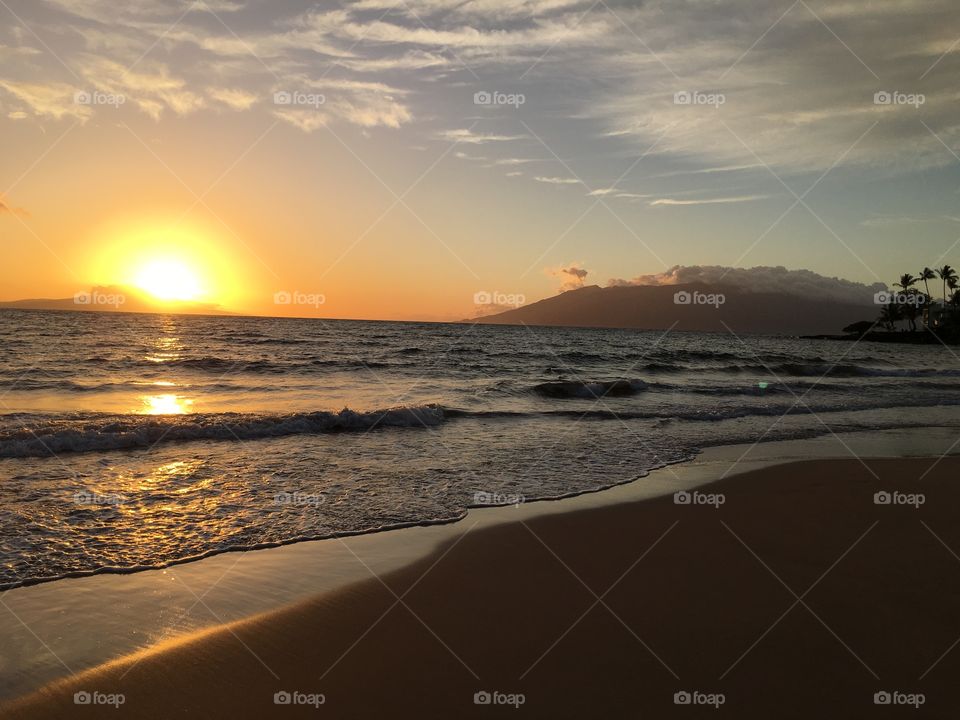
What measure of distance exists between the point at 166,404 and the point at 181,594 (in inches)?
630

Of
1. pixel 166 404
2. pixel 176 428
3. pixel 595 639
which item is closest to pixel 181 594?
pixel 595 639

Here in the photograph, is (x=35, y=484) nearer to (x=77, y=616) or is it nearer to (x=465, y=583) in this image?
(x=77, y=616)

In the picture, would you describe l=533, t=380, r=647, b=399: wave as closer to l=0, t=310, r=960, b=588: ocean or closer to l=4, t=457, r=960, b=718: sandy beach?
l=0, t=310, r=960, b=588: ocean

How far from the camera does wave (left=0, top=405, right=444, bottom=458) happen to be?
12828 mm

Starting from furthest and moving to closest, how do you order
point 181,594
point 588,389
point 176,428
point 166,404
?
point 588,389 < point 166,404 < point 176,428 < point 181,594

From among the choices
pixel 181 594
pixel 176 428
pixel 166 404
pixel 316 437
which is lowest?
pixel 181 594

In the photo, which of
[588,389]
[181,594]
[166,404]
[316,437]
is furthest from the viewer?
[588,389]

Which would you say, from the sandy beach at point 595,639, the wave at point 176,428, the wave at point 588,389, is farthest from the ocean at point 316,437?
the sandy beach at point 595,639

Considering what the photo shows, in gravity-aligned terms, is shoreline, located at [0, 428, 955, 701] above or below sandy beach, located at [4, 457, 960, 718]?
above

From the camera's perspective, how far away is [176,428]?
15.1 m

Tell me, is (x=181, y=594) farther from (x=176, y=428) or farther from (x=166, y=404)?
(x=166, y=404)

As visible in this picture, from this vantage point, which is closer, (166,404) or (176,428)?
(176,428)

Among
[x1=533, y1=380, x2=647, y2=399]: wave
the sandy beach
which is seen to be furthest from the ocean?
the sandy beach

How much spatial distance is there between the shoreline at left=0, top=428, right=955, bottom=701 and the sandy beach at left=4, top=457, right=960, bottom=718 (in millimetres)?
257
